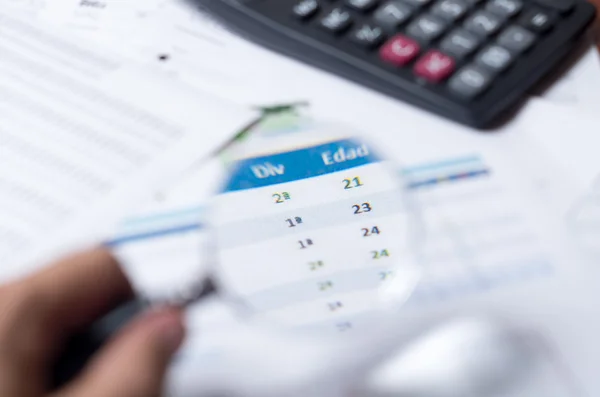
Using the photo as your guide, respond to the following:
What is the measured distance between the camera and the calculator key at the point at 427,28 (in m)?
0.39

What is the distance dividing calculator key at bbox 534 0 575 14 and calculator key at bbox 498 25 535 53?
28 mm

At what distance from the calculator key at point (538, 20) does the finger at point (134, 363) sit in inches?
10.2

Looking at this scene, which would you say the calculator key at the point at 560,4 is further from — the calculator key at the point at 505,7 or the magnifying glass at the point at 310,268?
the magnifying glass at the point at 310,268

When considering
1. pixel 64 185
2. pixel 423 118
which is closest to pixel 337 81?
pixel 423 118

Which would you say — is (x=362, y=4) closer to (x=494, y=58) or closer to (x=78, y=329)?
(x=494, y=58)

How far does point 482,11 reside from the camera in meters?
0.40

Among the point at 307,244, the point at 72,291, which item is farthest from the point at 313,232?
the point at 72,291

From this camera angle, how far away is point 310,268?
12.2 inches

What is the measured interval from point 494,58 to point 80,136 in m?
0.22

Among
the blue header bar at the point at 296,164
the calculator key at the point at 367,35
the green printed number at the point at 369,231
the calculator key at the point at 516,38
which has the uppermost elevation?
the calculator key at the point at 367,35

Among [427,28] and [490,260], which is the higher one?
[427,28]

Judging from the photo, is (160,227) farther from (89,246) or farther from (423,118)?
(423,118)

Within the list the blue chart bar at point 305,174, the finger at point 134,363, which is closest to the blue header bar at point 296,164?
the blue chart bar at point 305,174

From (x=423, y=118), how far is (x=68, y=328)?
0.68 feet
